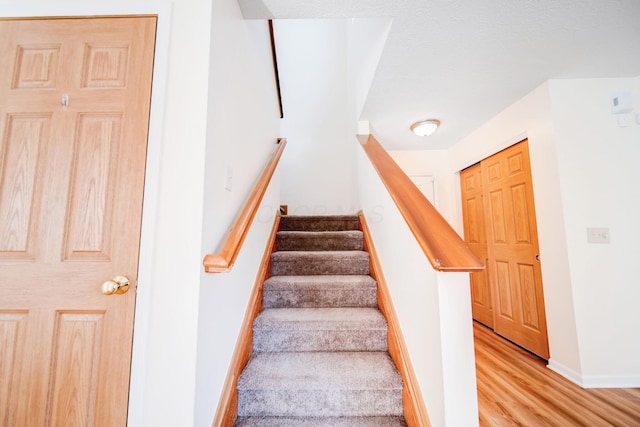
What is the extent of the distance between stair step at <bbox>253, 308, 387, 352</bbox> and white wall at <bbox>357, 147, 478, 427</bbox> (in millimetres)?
233

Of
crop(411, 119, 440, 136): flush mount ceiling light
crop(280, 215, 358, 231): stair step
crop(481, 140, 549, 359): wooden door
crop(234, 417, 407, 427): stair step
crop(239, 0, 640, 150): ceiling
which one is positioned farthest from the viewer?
crop(411, 119, 440, 136): flush mount ceiling light

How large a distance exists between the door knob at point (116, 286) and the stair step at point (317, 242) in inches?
55.6

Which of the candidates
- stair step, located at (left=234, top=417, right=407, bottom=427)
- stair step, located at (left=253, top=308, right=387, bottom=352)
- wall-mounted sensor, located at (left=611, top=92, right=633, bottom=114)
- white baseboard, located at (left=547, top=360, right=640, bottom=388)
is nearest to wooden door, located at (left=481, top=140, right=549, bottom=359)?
white baseboard, located at (left=547, top=360, right=640, bottom=388)

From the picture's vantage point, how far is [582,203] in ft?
6.39

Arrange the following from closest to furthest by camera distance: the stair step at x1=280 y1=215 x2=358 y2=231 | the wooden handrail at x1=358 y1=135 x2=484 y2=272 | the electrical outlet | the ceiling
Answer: the wooden handrail at x1=358 y1=135 x2=484 y2=272
the ceiling
the electrical outlet
the stair step at x1=280 y1=215 x2=358 y2=231

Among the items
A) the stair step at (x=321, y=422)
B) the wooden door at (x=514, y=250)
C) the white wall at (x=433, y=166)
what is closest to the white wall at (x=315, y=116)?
the white wall at (x=433, y=166)

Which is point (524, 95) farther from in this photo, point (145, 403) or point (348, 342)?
point (145, 403)

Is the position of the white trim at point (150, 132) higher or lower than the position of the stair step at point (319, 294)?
higher

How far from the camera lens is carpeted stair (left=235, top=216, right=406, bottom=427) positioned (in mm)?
1193

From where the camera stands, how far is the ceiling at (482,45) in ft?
4.69

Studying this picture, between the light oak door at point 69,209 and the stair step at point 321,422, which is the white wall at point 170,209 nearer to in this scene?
the light oak door at point 69,209

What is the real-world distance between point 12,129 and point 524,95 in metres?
3.51

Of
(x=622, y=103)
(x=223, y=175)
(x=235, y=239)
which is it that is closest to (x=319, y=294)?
(x=235, y=239)

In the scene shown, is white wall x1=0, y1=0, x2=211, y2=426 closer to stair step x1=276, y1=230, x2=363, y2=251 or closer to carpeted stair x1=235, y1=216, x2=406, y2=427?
carpeted stair x1=235, y1=216, x2=406, y2=427
